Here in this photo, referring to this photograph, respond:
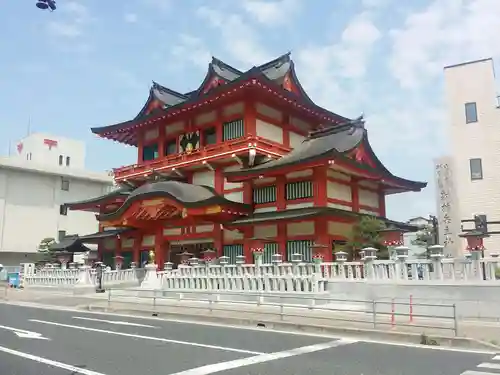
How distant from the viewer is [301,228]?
2373 centimetres

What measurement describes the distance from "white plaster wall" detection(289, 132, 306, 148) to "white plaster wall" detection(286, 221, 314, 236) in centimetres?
634

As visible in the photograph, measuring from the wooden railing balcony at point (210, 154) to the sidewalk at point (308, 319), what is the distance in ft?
29.2

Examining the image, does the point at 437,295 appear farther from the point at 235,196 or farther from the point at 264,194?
the point at 235,196

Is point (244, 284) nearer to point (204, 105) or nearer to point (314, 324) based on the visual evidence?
point (314, 324)

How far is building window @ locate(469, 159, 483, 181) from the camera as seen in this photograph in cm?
2472

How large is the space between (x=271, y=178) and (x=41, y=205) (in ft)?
106

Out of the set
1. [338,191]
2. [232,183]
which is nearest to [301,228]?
[338,191]

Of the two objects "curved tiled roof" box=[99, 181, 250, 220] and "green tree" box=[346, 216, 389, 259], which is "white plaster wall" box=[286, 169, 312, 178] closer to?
"curved tiled roof" box=[99, 181, 250, 220]

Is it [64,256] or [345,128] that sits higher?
[345,128]

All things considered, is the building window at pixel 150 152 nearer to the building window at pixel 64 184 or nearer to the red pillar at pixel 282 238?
the red pillar at pixel 282 238

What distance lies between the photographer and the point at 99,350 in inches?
384

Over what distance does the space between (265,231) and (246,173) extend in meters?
3.25

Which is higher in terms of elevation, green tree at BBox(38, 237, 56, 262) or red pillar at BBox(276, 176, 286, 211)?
red pillar at BBox(276, 176, 286, 211)

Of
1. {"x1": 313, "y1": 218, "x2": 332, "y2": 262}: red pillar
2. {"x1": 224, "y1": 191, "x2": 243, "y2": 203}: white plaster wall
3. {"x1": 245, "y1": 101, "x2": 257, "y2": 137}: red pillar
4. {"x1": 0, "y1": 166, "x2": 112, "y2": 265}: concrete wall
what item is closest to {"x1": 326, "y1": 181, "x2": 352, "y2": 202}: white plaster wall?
{"x1": 313, "y1": 218, "x2": 332, "y2": 262}: red pillar
